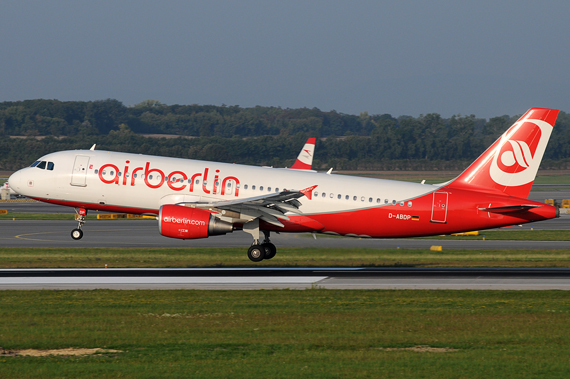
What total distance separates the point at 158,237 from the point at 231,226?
23.8m

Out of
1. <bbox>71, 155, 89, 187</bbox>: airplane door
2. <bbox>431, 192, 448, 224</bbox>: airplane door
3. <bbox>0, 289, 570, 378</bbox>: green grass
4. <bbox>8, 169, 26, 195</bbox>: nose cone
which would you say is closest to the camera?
<bbox>0, 289, 570, 378</bbox>: green grass

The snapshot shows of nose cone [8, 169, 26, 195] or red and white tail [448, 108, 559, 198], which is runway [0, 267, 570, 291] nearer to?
red and white tail [448, 108, 559, 198]

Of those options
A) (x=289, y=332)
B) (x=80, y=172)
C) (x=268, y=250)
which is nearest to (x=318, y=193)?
(x=268, y=250)

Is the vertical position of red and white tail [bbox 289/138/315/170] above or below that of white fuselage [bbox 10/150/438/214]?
above

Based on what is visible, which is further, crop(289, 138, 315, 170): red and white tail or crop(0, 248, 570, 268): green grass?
crop(289, 138, 315, 170): red and white tail

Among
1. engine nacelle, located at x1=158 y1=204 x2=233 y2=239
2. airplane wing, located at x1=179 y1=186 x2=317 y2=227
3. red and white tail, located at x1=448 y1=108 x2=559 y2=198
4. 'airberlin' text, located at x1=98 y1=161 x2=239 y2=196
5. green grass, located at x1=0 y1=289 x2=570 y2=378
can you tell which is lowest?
green grass, located at x1=0 y1=289 x2=570 y2=378

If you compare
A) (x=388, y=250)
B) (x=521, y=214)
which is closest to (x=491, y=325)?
(x=521, y=214)

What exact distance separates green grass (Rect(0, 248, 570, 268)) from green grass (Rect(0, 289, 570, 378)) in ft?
38.7

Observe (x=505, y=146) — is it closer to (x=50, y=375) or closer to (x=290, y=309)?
(x=290, y=309)

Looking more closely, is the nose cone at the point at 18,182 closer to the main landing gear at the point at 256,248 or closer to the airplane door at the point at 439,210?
the main landing gear at the point at 256,248

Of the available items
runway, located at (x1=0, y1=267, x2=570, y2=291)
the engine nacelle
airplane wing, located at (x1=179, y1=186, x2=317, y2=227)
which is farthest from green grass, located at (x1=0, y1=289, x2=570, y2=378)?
airplane wing, located at (x1=179, y1=186, x2=317, y2=227)

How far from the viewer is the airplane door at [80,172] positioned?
34188mm

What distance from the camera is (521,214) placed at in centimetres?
3284

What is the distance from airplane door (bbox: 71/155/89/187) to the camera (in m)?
34.2
